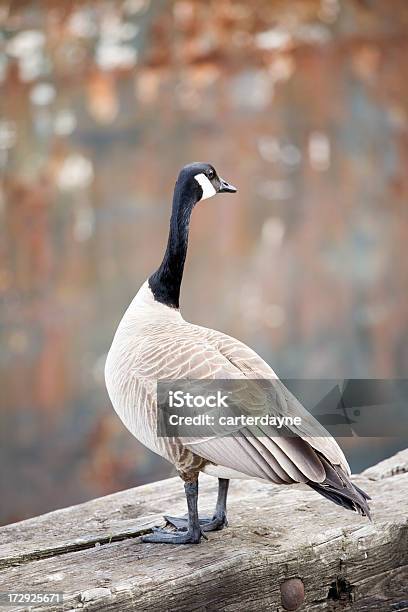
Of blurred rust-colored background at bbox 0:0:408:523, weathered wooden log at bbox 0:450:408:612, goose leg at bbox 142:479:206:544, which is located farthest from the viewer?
blurred rust-colored background at bbox 0:0:408:523

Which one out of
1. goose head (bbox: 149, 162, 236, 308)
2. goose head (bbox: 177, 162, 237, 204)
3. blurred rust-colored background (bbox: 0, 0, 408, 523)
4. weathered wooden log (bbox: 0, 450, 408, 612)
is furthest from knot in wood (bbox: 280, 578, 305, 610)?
blurred rust-colored background (bbox: 0, 0, 408, 523)

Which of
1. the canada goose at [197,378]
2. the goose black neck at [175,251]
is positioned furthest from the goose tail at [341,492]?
the goose black neck at [175,251]

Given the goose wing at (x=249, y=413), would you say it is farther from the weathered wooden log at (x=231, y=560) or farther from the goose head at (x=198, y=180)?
the goose head at (x=198, y=180)

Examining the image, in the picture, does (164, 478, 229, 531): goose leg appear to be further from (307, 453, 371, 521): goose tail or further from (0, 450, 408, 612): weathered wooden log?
(307, 453, 371, 521): goose tail

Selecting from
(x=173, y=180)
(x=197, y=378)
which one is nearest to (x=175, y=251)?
(x=197, y=378)

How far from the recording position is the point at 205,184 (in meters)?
1.60

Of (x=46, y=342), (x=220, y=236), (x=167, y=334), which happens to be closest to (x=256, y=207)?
(x=220, y=236)

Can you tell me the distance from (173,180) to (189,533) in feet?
7.80

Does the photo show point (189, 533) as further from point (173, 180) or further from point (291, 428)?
point (173, 180)

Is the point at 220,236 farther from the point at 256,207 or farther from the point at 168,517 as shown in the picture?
the point at 168,517

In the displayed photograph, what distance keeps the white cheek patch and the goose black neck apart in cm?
2

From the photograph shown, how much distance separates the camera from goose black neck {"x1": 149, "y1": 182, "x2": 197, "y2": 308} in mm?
1597

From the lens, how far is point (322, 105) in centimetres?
354

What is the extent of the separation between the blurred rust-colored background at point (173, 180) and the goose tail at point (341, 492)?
2.29 m
